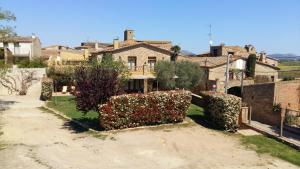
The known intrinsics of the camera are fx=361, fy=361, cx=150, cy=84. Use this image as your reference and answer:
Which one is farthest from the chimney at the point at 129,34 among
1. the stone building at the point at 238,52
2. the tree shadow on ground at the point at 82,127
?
the tree shadow on ground at the point at 82,127

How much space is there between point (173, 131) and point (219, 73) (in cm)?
2682

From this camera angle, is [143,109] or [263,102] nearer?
[143,109]

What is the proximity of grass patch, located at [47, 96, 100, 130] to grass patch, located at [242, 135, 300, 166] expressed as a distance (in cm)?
871

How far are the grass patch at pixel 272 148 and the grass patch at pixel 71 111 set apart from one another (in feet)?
28.6

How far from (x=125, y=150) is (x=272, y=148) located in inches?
288

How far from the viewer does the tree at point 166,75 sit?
35656 mm

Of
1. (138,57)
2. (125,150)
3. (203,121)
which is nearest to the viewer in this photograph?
(125,150)

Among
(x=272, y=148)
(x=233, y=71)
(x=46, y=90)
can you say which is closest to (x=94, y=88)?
(x=272, y=148)

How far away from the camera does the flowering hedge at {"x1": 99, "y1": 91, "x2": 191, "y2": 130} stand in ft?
65.8

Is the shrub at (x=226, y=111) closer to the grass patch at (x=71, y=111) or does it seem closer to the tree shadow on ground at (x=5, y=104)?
the grass patch at (x=71, y=111)

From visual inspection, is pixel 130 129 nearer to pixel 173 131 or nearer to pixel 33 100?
pixel 173 131

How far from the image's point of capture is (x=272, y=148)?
17953mm

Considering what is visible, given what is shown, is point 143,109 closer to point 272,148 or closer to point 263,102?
point 272,148

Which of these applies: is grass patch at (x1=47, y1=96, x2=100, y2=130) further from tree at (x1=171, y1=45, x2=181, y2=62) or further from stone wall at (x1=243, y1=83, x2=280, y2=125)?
tree at (x1=171, y1=45, x2=181, y2=62)
